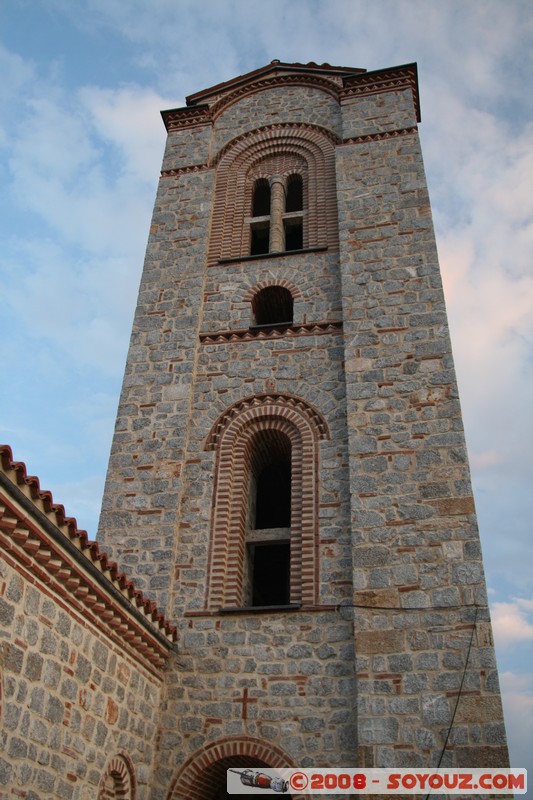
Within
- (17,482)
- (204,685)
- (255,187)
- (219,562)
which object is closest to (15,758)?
(17,482)

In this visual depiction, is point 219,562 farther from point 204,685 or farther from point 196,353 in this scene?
point 196,353

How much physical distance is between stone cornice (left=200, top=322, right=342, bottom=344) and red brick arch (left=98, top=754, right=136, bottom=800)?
5.91m

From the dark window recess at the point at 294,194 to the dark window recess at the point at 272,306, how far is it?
281 cm

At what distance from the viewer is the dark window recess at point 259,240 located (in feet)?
43.8

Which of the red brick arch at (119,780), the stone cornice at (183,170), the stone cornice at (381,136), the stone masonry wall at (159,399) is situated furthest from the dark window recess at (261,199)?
the red brick arch at (119,780)

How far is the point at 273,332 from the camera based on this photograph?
35.9 ft

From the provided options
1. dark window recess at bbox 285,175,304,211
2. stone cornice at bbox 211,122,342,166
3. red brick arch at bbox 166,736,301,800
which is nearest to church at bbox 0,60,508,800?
red brick arch at bbox 166,736,301,800

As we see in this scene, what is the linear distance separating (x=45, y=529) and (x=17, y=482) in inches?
21.1

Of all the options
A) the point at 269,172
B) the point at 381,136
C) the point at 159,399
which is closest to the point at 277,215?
the point at 269,172

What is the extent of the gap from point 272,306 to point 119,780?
732cm

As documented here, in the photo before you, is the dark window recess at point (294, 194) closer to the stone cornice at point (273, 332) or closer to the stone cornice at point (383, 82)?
the stone cornice at point (383, 82)

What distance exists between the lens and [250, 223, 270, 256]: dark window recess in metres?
13.4

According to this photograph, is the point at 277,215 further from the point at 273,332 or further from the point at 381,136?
the point at 273,332

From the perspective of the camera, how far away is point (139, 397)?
34.9ft
